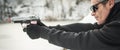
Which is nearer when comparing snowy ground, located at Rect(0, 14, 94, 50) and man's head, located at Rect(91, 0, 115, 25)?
man's head, located at Rect(91, 0, 115, 25)

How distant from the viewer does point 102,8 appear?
758 mm

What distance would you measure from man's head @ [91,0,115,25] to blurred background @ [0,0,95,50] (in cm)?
77

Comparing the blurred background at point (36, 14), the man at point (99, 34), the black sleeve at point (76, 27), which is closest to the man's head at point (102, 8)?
the man at point (99, 34)

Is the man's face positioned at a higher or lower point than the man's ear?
lower

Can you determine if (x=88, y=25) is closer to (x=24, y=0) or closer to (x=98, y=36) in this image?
(x=98, y=36)

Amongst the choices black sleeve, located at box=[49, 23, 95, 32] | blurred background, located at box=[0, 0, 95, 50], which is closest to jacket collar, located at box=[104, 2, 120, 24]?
black sleeve, located at box=[49, 23, 95, 32]

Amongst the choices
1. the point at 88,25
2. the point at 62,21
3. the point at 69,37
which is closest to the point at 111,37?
the point at 69,37

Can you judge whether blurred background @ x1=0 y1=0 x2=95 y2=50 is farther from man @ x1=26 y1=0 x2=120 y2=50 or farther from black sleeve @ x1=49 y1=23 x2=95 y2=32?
man @ x1=26 y1=0 x2=120 y2=50

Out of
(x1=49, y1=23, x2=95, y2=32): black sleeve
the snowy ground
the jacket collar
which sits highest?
the jacket collar

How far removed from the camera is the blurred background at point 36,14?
1604 mm

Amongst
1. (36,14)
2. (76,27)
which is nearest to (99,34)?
(76,27)

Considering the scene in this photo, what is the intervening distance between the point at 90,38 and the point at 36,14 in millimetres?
947

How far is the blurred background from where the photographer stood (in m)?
1.60

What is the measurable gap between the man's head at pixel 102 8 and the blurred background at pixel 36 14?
773mm
